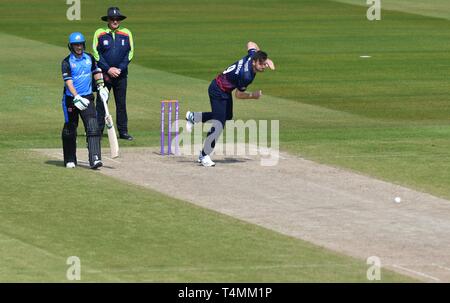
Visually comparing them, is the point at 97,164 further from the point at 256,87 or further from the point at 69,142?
the point at 256,87

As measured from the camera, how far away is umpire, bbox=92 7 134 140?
24406mm

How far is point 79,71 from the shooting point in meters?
21.0

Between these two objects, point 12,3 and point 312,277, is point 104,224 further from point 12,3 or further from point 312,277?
point 12,3

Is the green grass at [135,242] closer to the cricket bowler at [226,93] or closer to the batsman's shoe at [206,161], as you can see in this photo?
the batsman's shoe at [206,161]

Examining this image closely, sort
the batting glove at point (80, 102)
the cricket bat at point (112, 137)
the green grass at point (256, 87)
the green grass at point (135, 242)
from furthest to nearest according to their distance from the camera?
the cricket bat at point (112, 137)
the batting glove at point (80, 102)
the green grass at point (256, 87)
the green grass at point (135, 242)

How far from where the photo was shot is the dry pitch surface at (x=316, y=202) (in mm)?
15820

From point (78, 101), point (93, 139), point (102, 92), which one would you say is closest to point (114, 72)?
point (102, 92)

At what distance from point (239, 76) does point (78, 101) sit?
260 cm

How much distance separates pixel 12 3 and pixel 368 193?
121 feet

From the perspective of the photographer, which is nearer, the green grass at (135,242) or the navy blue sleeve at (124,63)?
the green grass at (135,242)

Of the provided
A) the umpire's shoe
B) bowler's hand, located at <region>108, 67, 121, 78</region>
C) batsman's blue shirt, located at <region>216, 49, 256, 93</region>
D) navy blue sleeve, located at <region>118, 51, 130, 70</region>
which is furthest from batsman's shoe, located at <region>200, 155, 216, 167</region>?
navy blue sleeve, located at <region>118, 51, 130, 70</region>

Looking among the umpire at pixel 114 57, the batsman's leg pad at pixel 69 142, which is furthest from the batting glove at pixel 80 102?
the umpire at pixel 114 57

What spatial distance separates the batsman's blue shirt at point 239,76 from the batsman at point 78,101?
2.13 m

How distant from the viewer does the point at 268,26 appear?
45.7 m
